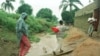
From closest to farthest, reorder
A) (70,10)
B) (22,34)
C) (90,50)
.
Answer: (22,34) → (90,50) → (70,10)

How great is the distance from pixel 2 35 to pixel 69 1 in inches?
1979

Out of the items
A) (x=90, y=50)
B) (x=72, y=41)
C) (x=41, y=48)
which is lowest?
(x=41, y=48)

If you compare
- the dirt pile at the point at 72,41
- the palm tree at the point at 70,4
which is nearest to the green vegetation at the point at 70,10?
the palm tree at the point at 70,4

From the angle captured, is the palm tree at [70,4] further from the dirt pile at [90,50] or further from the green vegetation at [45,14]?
the dirt pile at [90,50]

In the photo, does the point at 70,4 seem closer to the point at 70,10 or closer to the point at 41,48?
the point at 70,10

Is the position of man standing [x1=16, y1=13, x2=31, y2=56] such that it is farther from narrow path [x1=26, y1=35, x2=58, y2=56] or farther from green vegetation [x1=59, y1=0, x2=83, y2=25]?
green vegetation [x1=59, y1=0, x2=83, y2=25]

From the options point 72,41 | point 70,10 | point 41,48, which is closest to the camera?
point 41,48

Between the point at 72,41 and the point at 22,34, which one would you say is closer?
the point at 22,34

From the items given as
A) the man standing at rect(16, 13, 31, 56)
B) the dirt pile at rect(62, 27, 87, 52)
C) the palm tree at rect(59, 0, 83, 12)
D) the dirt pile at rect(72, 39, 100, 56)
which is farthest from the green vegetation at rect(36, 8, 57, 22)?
the man standing at rect(16, 13, 31, 56)

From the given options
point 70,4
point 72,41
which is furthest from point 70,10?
point 72,41

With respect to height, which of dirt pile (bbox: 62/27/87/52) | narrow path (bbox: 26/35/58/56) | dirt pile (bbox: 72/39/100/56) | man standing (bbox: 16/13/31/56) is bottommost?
narrow path (bbox: 26/35/58/56)

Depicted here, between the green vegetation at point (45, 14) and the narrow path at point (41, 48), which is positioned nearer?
the narrow path at point (41, 48)

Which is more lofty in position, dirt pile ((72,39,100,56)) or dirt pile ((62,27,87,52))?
dirt pile ((72,39,100,56))

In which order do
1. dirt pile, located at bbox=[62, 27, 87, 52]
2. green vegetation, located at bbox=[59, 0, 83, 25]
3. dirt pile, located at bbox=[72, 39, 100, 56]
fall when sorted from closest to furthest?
1. dirt pile, located at bbox=[72, 39, 100, 56]
2. dirt pile, located at bbox=[62, 27, 87, 52]
3. green vegetation, located at bbox=[59, 0, 83, 25]
